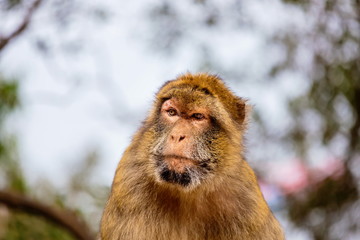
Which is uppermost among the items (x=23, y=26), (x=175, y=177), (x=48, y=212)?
(x=23, y=26)

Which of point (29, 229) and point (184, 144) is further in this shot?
point (29, 229)

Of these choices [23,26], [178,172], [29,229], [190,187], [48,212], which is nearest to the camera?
[178,172]

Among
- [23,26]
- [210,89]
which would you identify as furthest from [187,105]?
[23,26]

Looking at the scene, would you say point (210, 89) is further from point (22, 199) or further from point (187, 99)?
point (22, 199)

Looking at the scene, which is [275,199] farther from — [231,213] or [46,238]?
[231,213]

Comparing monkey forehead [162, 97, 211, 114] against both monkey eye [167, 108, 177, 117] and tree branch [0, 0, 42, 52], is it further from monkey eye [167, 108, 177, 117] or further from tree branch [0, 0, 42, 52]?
tree branch [0, 0, 42, 52]

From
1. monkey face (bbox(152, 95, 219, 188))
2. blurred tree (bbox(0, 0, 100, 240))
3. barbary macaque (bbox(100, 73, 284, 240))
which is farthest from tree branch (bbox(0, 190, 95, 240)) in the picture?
monkey face (bbox(152, 95, 219, 188))

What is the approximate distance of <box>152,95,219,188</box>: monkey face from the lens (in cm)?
437

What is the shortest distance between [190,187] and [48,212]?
14.0 feet

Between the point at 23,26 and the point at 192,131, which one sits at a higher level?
the point at 23,26

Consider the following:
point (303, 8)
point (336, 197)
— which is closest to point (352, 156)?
point (336, 197)

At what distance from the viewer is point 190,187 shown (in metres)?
4.47

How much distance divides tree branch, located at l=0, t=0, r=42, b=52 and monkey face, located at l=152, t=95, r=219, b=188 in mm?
3581

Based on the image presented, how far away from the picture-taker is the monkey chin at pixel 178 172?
172 inches
